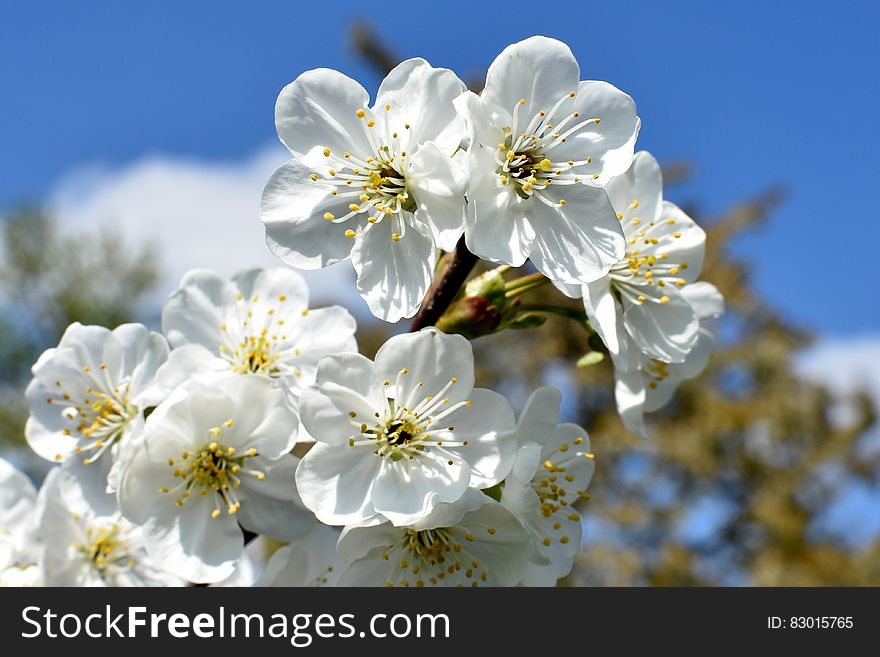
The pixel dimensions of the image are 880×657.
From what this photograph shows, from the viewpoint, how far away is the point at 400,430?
49.3 inches

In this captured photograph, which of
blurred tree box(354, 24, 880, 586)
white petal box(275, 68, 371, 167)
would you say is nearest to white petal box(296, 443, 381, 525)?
white petal box(275, 68, 371, 167)

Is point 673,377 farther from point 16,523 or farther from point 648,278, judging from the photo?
point 16,523

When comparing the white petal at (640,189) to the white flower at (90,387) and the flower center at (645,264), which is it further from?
the white flower at (90,387)

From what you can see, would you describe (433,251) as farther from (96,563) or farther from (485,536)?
(96,563)

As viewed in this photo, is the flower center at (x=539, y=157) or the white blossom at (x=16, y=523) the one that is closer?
the flower center at (x=539, y=157)

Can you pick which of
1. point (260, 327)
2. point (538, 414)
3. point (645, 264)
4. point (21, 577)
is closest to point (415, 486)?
point (538, 414)

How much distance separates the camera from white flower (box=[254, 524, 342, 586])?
146 cm

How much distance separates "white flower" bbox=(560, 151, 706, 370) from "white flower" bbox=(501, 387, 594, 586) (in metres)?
0.14

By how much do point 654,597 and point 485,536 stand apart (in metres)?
0.38

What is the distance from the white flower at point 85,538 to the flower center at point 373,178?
2.03 ft

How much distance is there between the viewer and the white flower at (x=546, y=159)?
47.3 inches

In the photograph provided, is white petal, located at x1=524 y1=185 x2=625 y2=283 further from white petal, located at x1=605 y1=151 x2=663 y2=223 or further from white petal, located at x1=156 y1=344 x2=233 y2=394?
white petal, located at x1=156 y1=344 x2=233 y2=394

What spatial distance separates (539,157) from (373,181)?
0.83 ft

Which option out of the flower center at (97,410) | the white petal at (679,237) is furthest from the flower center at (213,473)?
the white petal at (679,237)
